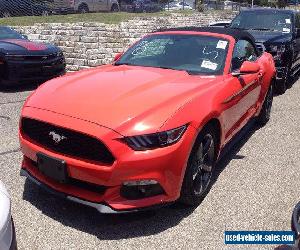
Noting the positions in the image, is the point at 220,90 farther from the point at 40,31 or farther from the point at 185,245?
the point at 40,31

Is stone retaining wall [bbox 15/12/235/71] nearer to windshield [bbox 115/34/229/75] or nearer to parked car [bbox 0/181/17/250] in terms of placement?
windshield [bbox 115/34/229/75]

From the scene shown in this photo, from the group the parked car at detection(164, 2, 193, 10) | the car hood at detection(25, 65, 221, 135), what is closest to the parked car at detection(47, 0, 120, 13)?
the parked car at detection(164, 2, 193, 10)

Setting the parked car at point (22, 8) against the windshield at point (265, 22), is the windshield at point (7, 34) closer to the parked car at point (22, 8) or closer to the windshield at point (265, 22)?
the windshield at point (265, 22)

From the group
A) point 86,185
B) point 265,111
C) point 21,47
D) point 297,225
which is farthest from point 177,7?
point 297,225

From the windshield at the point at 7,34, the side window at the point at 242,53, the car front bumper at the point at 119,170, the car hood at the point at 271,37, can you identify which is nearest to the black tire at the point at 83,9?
the windshield at the point at 7,34

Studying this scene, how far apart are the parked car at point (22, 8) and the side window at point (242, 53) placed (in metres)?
20.1

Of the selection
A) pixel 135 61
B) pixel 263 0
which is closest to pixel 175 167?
pixel 135 61

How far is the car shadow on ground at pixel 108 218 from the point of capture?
130 inches

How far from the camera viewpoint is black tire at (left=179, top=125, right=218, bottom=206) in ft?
11.2

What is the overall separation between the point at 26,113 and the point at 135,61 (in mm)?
1701

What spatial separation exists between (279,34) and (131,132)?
659cm

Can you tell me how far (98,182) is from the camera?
A: 3.09m

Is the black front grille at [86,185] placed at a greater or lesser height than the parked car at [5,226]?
lesser

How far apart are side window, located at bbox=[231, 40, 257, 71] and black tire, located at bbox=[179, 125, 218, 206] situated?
1.12 metres
